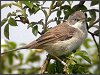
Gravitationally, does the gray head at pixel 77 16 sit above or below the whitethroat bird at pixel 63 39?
above

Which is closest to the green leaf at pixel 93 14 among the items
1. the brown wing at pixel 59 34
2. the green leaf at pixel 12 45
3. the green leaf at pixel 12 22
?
the brown wing at pixel 59 34

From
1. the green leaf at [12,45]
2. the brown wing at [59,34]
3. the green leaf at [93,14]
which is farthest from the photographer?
the green leaf at [12,45]

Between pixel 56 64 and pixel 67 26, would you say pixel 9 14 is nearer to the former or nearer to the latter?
pixel 56 64

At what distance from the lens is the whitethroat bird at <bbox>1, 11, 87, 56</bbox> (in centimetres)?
266

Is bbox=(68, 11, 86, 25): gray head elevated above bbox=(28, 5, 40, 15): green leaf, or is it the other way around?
bbox=(28, 5, 40, 15): green leaf

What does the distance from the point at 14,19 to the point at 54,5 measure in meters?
0.31

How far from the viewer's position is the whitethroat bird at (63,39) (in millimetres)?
2658

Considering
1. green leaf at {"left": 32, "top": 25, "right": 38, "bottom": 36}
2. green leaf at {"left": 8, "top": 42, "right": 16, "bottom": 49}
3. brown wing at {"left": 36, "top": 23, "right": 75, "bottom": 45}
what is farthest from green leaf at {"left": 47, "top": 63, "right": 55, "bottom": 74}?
green leaf at {"left": 8, "top": 42, "right": 16, "bottom": 49}

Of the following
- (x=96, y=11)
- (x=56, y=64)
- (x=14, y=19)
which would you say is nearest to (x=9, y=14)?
(x=14, y=19)

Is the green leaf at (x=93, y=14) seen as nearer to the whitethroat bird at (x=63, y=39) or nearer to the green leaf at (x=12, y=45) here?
the whitethroat bird at (x=63, y=39)

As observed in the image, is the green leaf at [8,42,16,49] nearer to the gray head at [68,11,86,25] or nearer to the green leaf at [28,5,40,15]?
the gray head at [68,11,86,25]

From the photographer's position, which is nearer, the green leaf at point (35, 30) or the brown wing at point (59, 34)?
the green leaf at point (35, 30)

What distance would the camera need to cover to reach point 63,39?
2.84 metres

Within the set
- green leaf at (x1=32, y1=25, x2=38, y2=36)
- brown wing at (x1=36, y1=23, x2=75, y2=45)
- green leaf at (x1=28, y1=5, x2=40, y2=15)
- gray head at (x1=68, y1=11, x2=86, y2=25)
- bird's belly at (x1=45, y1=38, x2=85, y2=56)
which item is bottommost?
bird's belly at (x1=45, y1=38, x2=85, y2=56)
